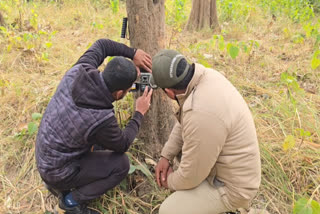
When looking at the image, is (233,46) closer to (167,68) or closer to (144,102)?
(144,102)

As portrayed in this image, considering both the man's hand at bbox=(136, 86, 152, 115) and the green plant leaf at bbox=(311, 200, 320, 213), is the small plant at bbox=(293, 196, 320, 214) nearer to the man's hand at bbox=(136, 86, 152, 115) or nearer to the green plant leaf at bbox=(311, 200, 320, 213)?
the green plant leaf at bbox=(311, 200, 320, 213)

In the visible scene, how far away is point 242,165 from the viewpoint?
154 centimetres

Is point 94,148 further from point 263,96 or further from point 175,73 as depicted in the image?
point 263,96

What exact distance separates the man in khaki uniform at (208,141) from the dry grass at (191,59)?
443 mm

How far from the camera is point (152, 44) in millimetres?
2094

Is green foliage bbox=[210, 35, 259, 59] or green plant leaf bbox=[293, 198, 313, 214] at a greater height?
green foliage bbox=[210, 35, 259, 59]

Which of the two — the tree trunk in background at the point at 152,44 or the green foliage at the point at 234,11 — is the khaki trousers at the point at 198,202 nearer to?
the tree trunk in background at the point at 152,44

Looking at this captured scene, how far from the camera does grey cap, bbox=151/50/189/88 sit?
1.42 meters

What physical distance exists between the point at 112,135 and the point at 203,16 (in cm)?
386

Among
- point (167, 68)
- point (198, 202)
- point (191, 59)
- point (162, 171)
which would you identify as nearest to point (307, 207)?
point (198, 202)

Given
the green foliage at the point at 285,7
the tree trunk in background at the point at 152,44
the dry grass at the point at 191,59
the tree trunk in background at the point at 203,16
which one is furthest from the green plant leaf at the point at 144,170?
the green foliage at the point at 285,7

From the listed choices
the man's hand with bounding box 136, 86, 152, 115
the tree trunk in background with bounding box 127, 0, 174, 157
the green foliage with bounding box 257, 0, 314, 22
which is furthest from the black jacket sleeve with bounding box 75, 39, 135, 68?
the green foliage with bounding box 257, 0, 314, 22

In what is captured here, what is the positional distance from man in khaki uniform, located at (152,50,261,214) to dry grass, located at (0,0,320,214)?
1.45 feet

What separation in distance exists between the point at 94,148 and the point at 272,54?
3.03m
